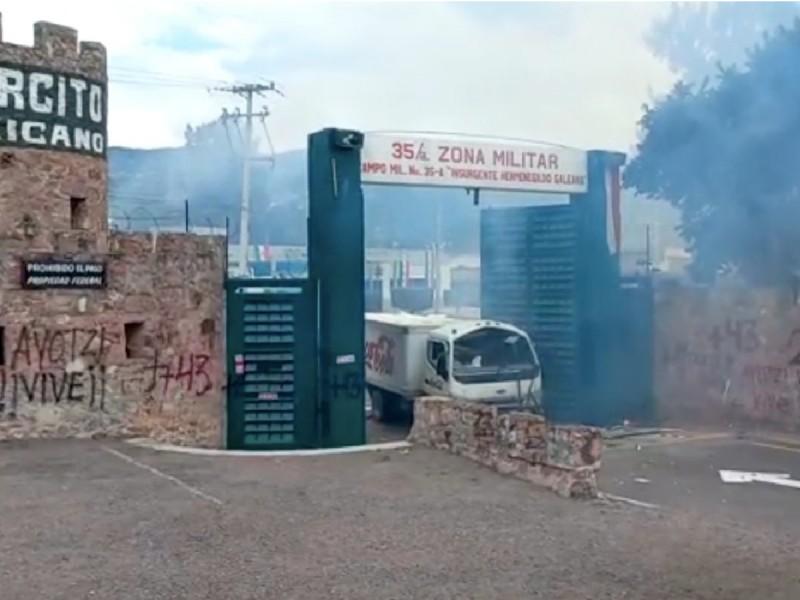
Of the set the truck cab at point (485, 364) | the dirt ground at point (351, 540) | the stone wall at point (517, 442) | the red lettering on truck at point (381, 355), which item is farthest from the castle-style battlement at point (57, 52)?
the red lettering on truck at point (381, 355)

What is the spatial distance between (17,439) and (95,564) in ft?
20.2

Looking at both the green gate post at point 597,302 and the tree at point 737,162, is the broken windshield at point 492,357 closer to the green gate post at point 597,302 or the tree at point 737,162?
the green gate post at point 597,302

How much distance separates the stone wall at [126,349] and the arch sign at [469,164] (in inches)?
111

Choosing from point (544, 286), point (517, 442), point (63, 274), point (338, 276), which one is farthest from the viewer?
point (544, 286)

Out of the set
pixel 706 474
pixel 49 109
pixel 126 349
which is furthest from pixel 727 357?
pixel 49 109

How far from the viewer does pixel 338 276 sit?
49.2ft

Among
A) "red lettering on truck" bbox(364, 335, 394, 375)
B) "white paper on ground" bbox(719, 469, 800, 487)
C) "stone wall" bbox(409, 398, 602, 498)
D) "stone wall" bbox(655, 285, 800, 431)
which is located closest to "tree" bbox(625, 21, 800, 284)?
"stone wall" bbox(655, 285, 800, 431)

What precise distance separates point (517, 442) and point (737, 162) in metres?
10.7

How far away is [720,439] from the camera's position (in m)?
16.0

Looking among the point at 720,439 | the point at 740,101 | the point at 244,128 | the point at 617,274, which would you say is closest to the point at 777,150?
the point at 740,101

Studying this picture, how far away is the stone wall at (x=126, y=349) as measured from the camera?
12.8 m

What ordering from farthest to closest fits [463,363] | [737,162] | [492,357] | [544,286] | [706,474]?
[737,162]
[544,286]
[492,357]
[463,363]
[706,474]

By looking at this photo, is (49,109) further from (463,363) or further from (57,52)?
(463,363)

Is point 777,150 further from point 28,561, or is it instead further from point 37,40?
point 28,561
